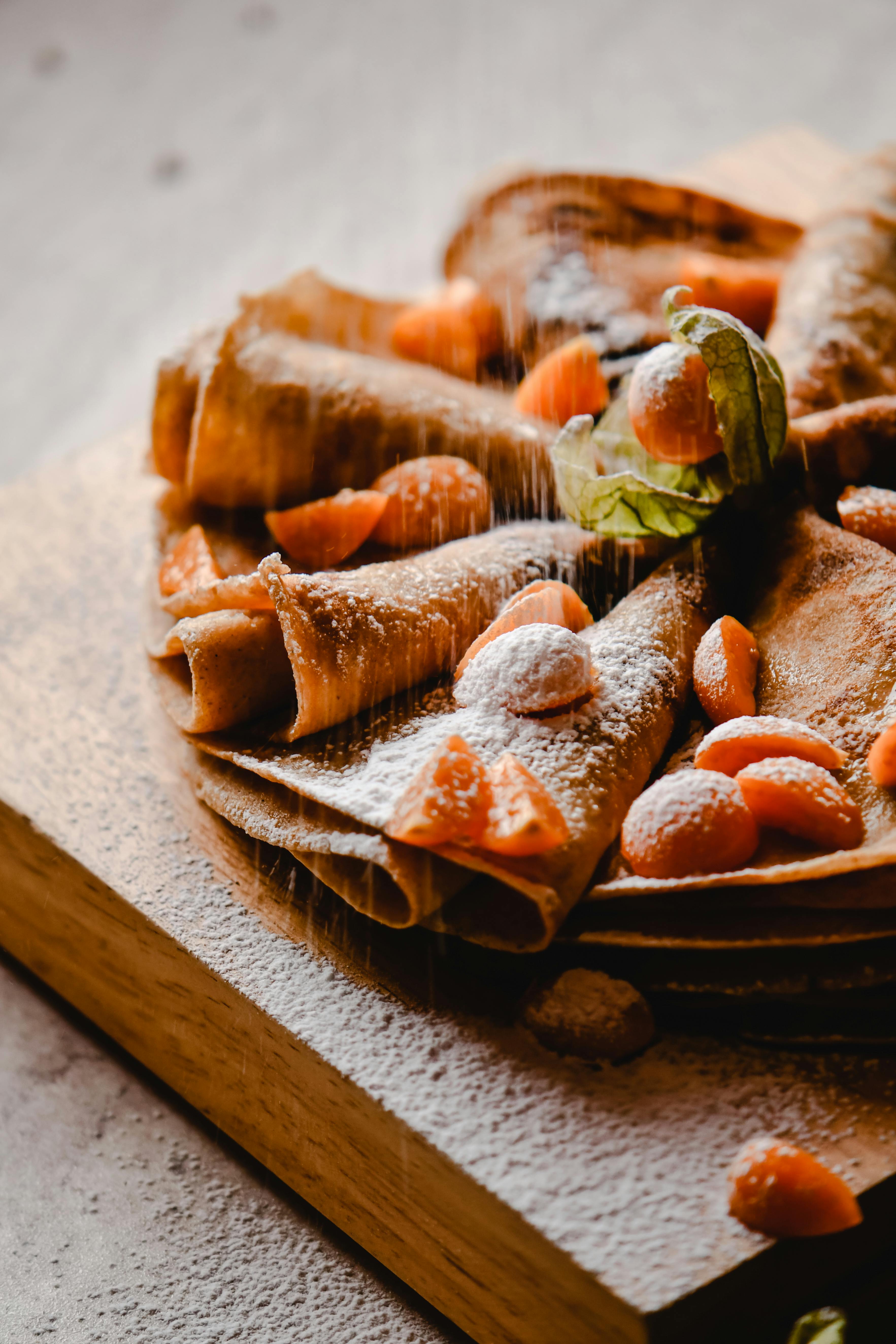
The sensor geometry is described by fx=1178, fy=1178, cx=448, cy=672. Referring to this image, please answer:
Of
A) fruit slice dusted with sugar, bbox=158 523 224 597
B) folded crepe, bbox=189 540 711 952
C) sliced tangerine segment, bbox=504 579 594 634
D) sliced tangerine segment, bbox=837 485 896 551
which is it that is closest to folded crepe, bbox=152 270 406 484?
fruit slice dusted with sugar, bbox=158 523 224 597

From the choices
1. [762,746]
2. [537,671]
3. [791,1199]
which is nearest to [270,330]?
[537,671]

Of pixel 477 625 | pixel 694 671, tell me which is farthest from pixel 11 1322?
pixel 694 671

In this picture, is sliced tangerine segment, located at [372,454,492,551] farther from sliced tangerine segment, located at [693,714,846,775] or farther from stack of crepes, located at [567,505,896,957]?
sliced tangerine segment, located at [693,714,846,775]

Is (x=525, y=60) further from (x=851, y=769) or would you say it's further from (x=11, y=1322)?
(x=11, y=1322)

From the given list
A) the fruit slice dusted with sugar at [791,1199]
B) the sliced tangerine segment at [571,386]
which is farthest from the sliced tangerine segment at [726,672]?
the sliced tangerine segment at [571,386]

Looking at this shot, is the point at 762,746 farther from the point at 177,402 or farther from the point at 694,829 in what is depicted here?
the point at 177,402

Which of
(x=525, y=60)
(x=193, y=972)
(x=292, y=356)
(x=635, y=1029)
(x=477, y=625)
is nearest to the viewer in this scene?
(x=635, y=1029)

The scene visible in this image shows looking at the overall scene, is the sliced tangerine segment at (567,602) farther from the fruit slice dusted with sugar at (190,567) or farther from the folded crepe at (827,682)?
the fruit slice dusted with sugar at (190,567)
